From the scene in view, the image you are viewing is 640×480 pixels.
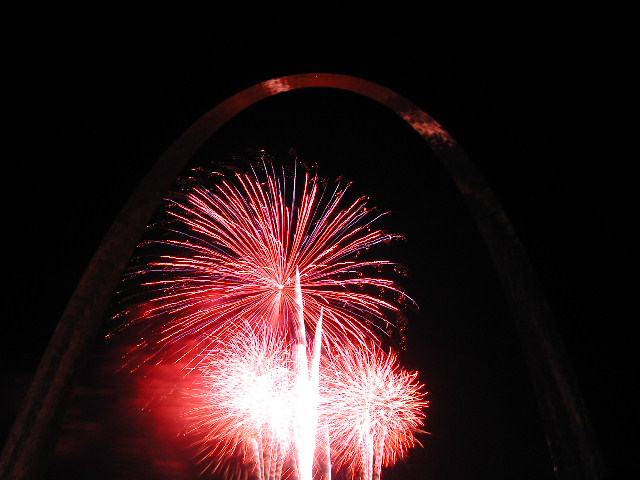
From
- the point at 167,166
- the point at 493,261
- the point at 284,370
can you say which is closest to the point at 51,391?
the point at 167,166

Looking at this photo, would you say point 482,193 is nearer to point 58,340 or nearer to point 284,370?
point 284,370

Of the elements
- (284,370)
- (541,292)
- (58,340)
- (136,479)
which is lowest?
(136,479)

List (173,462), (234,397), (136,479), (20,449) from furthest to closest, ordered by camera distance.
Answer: (173,462) < (136,479) < (234,397) < (20,449)

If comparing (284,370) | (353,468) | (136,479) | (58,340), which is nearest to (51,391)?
(58,340)

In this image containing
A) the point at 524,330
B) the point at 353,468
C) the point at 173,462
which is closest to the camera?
the point at 524,330

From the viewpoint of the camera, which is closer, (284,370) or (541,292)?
(541,292)

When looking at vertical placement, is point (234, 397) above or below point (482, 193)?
below
